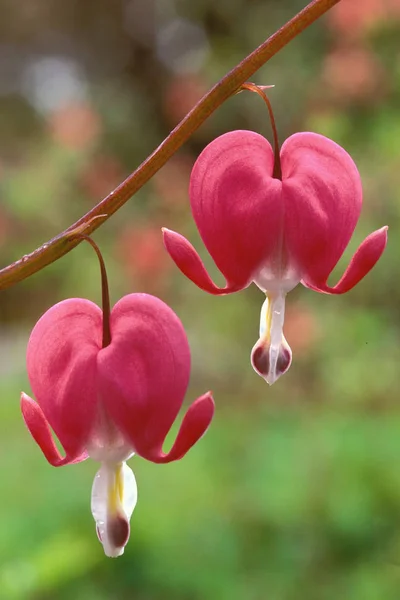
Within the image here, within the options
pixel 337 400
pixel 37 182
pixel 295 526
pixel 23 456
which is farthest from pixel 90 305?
pixel 37 182

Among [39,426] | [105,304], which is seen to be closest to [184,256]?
[105,304]

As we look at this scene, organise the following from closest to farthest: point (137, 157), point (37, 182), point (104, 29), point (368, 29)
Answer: point (368, 29), point (37, 182), point (137, 157), point (104, 29)

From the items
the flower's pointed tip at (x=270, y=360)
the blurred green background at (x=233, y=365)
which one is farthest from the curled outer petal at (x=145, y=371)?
the blurred green background at (x=233, y=365)

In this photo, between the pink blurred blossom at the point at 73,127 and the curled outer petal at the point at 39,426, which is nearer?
the curled outer petal at the point at 39,426

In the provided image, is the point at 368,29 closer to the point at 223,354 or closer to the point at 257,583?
the point at 223,354

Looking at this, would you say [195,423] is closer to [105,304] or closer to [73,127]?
[105,304]

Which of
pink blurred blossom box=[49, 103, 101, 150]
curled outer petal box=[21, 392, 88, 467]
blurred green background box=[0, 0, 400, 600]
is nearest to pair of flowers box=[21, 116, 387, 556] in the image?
curled outer petal box=[21, 392, 88, 467]

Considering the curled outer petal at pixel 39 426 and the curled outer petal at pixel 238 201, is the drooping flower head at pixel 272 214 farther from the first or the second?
the curled outer petal at pixel 39 426
